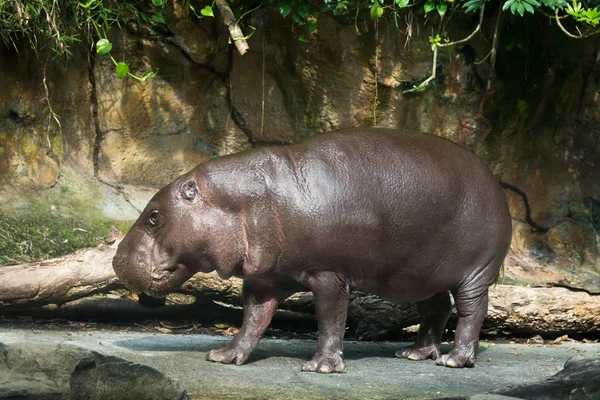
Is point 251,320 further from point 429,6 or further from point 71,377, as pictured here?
point 429,6

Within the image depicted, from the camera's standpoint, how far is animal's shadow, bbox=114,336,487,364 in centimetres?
551

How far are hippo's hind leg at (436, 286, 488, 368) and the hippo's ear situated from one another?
68.9 inches

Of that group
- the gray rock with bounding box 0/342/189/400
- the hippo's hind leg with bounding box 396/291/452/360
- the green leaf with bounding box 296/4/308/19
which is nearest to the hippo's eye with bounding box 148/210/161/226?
the gray rock with bounding box 0/342/189/400

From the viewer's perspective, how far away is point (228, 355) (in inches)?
206

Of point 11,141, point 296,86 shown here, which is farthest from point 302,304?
point 11,141

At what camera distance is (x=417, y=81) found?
7.31m

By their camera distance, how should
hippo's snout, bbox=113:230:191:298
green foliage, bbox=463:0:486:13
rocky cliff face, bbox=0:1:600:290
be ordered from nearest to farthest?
1. hippo's snout, bbox=113:230:191:298
2. green foliage, bbox=463:0:486:13
3. rocky cliff face, bbox=0:1:600:290

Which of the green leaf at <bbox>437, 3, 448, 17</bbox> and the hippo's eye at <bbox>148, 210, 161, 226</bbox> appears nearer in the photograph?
the hippo's eye at <bbox>148, 210, 161, 226</bbox>

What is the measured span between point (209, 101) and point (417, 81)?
182cm

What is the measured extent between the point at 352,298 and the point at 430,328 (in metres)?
0.68

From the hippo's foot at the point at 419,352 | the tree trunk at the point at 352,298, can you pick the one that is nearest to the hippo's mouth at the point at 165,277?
the tree trunk at the point at 352,298

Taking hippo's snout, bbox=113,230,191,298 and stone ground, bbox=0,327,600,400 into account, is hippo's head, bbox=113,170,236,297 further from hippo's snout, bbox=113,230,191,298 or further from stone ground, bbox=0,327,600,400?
stone ground, bbox=0,327,600,400

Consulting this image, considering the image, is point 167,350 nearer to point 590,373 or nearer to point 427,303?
point 427,303

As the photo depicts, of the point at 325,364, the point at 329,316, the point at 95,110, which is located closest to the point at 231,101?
the point at 95,110
